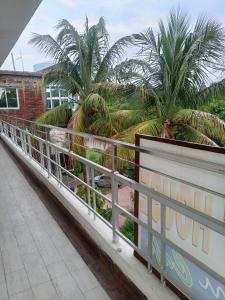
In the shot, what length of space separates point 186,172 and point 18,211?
211cm

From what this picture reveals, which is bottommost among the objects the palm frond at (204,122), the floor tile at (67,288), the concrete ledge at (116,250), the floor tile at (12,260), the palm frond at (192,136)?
the floor tile at (67,288)

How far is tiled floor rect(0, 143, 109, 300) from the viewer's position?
155 cm

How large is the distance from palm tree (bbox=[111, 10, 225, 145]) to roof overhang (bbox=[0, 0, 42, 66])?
222cm

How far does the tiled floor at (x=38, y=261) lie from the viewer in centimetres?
155

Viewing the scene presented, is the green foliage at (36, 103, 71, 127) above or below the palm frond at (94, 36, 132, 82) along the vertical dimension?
below

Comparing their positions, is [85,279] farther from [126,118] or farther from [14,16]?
[126,118]

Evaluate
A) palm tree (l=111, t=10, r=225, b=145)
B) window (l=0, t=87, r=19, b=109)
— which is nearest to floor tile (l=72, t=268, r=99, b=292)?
palm tree (l=111, t=10, r=225, b=145)

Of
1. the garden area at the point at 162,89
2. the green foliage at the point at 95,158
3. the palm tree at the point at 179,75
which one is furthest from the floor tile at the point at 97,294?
the palm tree at the point at 179,75

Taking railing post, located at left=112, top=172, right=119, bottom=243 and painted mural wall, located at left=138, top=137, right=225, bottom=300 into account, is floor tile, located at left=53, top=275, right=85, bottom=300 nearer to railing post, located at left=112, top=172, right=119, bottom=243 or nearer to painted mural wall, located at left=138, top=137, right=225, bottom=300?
railing post, located at left=112, top=172, right=119, bottom=243

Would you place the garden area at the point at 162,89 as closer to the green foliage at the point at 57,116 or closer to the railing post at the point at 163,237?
the green foliage at the point at 57,116

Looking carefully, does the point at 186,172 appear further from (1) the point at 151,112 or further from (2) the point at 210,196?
(1) the point at 151,112

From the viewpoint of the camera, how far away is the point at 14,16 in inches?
117

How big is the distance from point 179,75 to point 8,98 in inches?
336

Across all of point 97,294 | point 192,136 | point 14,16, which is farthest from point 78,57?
point 97,294
